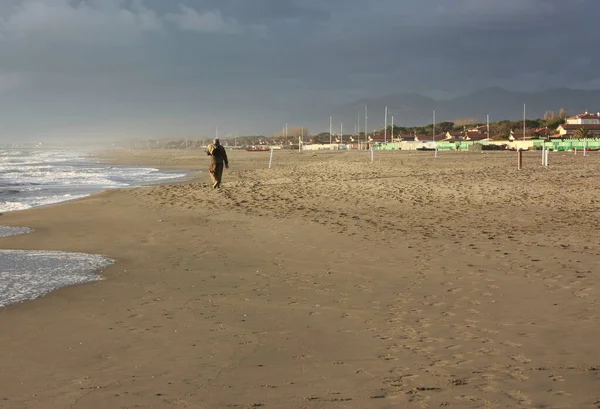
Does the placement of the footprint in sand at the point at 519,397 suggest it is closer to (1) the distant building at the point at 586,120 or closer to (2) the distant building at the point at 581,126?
(2) the distant building at the point at 581,126

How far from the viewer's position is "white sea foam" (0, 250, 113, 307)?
274 inches

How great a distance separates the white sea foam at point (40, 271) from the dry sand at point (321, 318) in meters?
0.35

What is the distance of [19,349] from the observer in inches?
192

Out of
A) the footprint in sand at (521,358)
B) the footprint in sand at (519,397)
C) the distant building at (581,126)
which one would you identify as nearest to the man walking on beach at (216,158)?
the footprint in sand at (521,358)

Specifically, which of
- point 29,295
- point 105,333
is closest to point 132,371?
point 105,333

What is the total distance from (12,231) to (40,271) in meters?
4.92

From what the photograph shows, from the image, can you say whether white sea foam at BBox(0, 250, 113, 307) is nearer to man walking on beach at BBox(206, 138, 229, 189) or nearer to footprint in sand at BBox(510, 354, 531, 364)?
footprint in sand at BBox(510, 354, 531, 364)

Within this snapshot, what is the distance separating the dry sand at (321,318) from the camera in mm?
3871

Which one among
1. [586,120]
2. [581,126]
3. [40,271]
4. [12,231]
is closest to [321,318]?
[40,271]

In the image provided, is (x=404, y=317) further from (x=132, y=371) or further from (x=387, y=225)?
(x=387, y=225)

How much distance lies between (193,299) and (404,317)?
7.66 feet

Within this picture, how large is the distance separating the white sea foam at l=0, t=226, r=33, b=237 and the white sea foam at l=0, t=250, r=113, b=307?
2.21 m

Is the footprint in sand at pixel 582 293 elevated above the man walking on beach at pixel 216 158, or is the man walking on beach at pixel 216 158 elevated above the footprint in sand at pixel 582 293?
the man walking on beach at pixel 216 158

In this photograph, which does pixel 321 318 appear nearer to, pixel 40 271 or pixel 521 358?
pixel 521 358
